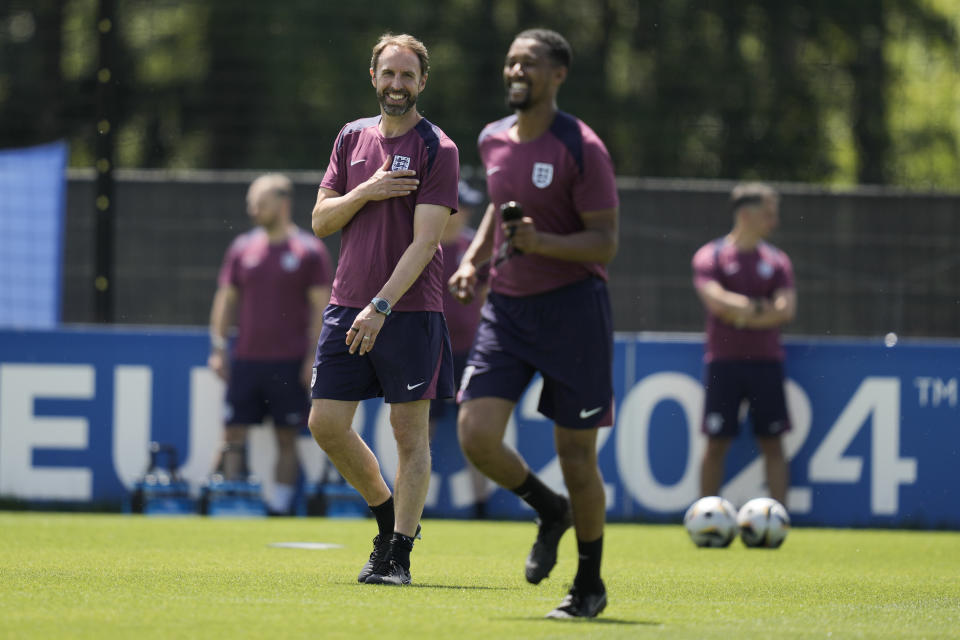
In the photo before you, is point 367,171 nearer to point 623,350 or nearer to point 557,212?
point 557,212

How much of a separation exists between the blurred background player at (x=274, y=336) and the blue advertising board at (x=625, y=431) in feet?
0.59

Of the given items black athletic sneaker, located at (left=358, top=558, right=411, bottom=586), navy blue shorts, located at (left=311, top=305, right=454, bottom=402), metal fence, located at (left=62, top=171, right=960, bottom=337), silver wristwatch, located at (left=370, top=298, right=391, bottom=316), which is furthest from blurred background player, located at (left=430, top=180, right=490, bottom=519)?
silver wristwatch, located at (left=370, top=298, right=391, bottom=316)

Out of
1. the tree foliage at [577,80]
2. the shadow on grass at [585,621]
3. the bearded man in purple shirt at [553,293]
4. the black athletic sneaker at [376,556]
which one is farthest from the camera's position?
the tree foliage at [577,80]

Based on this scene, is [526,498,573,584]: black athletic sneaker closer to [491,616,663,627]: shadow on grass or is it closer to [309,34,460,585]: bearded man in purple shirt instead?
[309,34,460,585]: bearded man in purple shirt

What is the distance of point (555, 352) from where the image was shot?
655cm

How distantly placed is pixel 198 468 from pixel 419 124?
5.64 m

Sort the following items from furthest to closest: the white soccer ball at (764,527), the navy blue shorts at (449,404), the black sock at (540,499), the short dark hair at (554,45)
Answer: the navy blue shorts at (449,404) < the white soccer ball at (764,527) < the black sock at (540,499) < the short dark hair at (554,45)

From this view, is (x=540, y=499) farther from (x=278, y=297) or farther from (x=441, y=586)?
(x=278, y=297)

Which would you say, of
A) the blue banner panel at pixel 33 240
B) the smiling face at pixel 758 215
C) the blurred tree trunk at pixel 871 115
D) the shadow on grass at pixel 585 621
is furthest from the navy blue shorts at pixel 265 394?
the blurred tree trunk at pixel 871 115

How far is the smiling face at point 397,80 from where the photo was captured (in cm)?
726

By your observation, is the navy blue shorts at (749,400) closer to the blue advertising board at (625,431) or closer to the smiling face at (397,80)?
the blue advertising board at (625,431)

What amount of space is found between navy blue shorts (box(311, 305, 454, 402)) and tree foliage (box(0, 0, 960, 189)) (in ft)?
33.3

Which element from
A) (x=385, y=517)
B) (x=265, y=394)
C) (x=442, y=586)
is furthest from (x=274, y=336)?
(x=442, y=586)

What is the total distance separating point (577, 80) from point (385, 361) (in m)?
13.2
